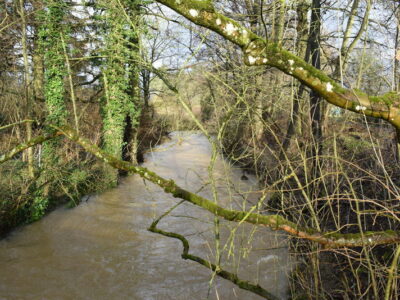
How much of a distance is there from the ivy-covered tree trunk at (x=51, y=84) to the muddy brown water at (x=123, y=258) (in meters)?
0.86

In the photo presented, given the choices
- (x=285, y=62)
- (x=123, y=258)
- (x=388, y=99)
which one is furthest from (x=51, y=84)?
(x=388, y=99)

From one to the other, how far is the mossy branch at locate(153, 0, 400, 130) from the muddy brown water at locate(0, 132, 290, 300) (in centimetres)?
209

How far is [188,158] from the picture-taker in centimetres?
1717

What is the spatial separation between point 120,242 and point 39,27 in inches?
261

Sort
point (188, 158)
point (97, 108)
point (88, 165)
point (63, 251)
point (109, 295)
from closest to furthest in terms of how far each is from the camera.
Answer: point (109, 295) → point (63, 251) → point (88, 165) → point (97, 108) → point (188, 158)

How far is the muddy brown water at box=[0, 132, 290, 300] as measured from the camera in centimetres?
581

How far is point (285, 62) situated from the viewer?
8.26ft

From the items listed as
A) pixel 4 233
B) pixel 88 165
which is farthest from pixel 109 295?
pixel 88 165

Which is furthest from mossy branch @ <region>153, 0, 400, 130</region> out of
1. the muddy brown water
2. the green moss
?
the muddy brown water

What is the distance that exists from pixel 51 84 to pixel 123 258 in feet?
18.6

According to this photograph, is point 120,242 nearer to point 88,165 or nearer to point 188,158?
point 88,165

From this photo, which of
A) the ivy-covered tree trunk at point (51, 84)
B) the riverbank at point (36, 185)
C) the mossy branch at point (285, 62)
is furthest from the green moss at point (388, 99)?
the ivy-covered tree trunk at point (51, 84)

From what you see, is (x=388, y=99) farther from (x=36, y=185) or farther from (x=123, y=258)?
(x=36, y=185)

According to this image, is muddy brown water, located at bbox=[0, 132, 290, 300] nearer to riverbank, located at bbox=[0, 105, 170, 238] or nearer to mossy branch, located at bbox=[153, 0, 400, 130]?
→ riverbank, located at bbox=[0, 105, 170, 238]
